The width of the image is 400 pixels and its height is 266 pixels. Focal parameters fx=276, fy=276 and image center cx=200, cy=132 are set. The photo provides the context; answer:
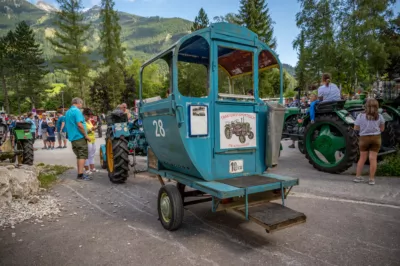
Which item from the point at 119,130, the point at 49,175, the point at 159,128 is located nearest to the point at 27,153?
the point at 49,175

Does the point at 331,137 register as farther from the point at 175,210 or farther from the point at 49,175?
the point at 49,175

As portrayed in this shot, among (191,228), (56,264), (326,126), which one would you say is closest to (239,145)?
(191,228)

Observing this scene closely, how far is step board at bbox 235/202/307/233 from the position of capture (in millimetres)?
2912

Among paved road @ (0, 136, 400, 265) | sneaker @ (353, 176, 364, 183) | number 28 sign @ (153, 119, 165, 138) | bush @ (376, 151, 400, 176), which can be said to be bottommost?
paved road @ (0, 136, 400, 265)

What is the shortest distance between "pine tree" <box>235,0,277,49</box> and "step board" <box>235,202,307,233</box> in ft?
106

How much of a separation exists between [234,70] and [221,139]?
155 cm

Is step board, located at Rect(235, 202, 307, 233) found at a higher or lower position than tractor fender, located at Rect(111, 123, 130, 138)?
lower

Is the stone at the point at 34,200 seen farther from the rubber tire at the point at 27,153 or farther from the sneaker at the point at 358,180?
the sneaker at the point at 358,180

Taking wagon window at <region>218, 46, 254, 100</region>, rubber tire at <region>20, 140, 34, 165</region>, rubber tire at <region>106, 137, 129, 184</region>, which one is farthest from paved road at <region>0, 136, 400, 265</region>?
rubber tire at <region>20, 140, 34, 165</region>

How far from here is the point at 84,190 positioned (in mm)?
5738

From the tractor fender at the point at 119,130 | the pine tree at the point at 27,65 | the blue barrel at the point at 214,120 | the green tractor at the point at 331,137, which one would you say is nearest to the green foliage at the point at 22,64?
the pine tree at the point at 27,65

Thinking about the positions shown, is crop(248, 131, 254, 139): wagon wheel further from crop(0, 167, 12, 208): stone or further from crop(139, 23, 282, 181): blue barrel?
crop(0, 167, 12, 208): stone

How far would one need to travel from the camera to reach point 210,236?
3436 millimetres

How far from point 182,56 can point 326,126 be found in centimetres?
435
